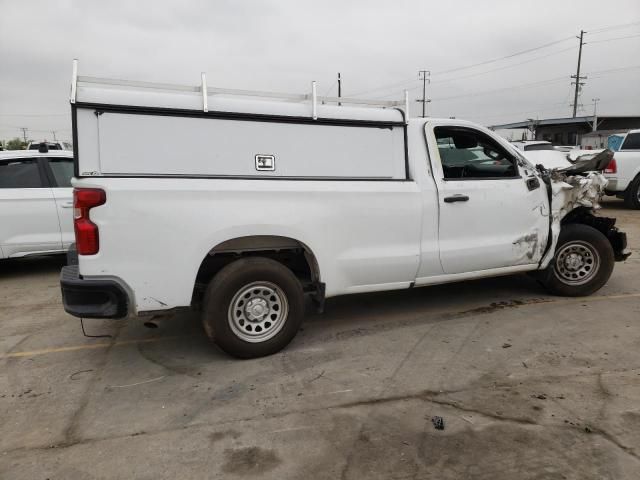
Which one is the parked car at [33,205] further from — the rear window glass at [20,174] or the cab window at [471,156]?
the cab window at [471,156]

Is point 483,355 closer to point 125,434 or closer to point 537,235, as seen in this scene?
point 537,235

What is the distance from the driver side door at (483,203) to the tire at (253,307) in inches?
60.3

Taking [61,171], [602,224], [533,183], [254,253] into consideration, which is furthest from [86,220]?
[602,224]

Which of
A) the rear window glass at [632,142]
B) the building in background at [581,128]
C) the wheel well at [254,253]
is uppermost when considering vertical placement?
the building in background at [581,128]

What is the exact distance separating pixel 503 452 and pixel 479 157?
301 centimetres

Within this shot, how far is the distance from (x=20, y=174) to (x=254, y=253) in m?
4.60

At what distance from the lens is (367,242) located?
13.8 feet

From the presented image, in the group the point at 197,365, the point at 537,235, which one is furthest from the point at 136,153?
the point at 537,235

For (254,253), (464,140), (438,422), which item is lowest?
(438,422)

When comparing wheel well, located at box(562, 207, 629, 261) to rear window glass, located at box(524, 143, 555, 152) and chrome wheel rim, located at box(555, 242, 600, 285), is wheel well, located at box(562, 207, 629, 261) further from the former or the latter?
rear window glass, located at box(524, 143, 555, 152)

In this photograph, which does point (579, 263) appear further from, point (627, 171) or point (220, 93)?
point (627, 171)

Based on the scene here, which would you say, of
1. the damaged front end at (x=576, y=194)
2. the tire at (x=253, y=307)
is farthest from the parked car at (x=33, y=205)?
the damaged front end at (x=576, y=194)

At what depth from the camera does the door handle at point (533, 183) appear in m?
4.84

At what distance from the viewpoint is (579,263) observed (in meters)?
5.38
